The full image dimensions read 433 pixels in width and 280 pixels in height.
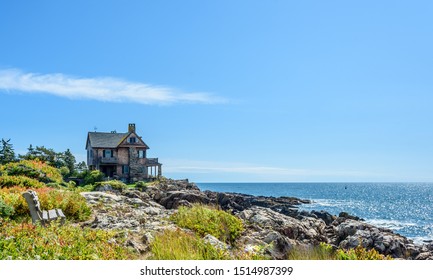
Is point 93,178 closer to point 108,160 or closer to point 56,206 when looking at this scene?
point 108,160

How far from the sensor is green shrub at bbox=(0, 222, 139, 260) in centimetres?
659

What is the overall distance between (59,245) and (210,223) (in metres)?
4.43

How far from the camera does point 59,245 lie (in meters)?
7.20

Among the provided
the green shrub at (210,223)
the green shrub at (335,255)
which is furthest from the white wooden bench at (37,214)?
the green shrub at (335,255)

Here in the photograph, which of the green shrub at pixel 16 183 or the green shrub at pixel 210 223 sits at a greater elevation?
the green shrub at pixel 16 183

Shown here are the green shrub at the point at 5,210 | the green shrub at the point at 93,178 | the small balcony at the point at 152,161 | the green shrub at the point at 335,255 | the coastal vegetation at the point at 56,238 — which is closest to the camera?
the coastal vegetation at the point at 56,238

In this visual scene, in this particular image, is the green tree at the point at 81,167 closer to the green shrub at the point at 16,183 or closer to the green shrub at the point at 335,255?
the green shrub at the point at 16,183

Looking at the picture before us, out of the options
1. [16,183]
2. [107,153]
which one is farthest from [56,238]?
[107,153]

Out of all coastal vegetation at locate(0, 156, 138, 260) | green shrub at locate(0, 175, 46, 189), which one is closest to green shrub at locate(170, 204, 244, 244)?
coastal vegetation at locate(0, 156, 138, 260)

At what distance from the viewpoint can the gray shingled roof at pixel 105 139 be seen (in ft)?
134

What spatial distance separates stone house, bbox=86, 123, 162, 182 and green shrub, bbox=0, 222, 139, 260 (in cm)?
3209

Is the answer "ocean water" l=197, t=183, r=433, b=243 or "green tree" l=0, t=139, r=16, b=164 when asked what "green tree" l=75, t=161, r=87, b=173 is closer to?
Answer: "green tree" l=0, t=139, r=16, b=164

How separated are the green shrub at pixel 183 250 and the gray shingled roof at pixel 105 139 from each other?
35068 millimetres
